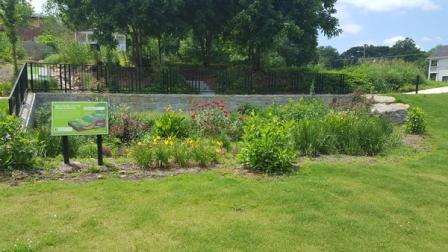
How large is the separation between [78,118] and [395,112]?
1036cm

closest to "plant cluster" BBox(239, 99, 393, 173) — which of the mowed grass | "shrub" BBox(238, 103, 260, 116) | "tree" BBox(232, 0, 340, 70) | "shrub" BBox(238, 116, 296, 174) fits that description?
"shrub" BBox(238, 116, 296, 174)

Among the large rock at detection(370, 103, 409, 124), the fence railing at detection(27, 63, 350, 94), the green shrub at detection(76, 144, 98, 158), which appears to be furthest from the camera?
the fence railing at detection(27, 63, 350, 94)

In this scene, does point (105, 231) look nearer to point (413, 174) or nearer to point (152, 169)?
point (152, 169)

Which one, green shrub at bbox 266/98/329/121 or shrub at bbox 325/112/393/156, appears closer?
shrub at bbox 325/112/393/156

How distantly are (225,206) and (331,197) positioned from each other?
1.45m

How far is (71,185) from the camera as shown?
5773mm

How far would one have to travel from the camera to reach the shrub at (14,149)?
6.29m

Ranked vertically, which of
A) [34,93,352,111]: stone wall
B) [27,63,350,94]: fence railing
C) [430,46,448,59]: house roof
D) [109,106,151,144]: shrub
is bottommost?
[109,106,151,144]: shrub

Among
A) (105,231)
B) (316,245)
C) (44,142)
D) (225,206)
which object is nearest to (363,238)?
(316,245)

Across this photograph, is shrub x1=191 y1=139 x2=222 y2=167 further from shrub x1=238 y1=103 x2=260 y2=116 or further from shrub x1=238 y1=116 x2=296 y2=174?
shrub x1=238 y1=103 x2=260 y2=116

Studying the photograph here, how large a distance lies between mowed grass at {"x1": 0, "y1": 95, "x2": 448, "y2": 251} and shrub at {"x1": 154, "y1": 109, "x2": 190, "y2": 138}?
3.46 m

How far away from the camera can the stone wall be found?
1245cm

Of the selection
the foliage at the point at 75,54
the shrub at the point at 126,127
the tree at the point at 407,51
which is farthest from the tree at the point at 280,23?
the tree at the point at 407,51

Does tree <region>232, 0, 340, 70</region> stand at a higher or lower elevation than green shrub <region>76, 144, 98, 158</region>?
higher
